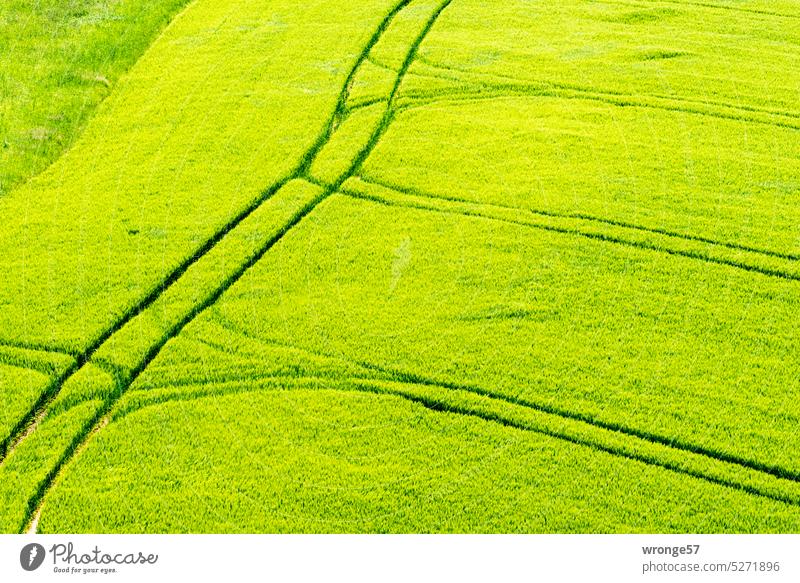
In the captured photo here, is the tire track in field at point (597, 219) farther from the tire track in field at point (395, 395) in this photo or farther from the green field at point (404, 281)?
the tire track in field at point (395, 395)

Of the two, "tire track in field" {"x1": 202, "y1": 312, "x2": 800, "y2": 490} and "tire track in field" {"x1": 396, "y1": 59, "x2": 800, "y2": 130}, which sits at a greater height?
"tire track in field" {"x1": 396, "y1": 59, "x2": 800, "y2": 130}

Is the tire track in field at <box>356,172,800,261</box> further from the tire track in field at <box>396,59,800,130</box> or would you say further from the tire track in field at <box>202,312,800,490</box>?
the tire track in field at <box>202,312,800,490</box>

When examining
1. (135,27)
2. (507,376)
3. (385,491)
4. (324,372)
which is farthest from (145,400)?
(135,27)

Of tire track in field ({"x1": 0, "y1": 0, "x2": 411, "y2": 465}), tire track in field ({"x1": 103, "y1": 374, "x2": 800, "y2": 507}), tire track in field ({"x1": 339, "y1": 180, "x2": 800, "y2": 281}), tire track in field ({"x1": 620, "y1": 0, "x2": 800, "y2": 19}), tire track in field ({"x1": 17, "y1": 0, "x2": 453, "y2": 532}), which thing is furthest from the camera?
tire track in field ({"x1": 620, "y1": 0, "x2": 800, "y2": 19})
